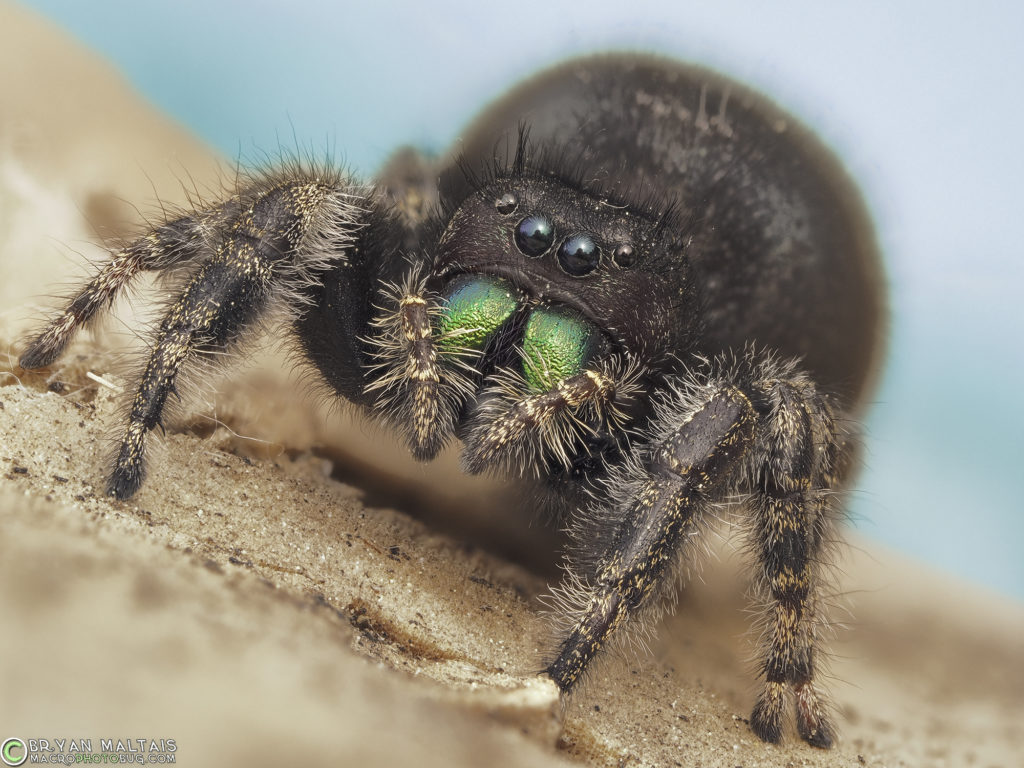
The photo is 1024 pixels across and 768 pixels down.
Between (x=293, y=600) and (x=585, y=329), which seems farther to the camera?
(x=585, y=329)

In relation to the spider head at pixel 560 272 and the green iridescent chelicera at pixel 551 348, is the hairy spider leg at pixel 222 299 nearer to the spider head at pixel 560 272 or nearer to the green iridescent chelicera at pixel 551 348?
the spider head at pixel 560 272

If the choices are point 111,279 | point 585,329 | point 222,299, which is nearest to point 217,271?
point 222,299

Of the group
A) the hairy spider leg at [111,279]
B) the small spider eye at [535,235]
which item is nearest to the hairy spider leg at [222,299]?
the hairy spider leg at [111,279]

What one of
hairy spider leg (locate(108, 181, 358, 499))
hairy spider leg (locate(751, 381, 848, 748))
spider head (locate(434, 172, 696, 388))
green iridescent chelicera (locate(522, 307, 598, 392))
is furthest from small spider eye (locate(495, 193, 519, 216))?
hairy spider leg (locate(751, 381, 848, 748))

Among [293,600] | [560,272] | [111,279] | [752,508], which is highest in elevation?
[560,272]

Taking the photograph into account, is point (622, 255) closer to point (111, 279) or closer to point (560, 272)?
point (560, 272)

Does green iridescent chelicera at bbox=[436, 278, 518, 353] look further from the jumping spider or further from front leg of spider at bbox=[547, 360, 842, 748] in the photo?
front leg of spider at bbox=[547, 360, 842, 748]
